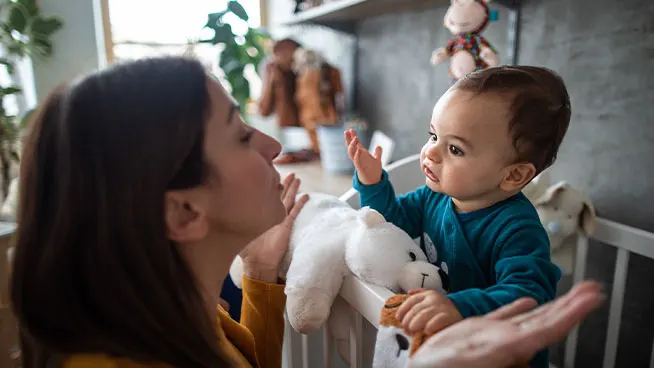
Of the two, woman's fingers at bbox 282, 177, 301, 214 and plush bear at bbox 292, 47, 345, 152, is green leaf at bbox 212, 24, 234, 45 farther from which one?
woman's fingers at bbox 282, 177, 301, 214

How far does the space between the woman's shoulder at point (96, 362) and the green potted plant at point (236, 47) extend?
5.34 ft

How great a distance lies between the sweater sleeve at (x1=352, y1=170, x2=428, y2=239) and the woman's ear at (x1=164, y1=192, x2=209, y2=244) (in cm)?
35

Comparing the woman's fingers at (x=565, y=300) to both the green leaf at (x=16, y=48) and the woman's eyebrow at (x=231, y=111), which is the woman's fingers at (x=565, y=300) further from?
the green leaf at (x=16, y=48)

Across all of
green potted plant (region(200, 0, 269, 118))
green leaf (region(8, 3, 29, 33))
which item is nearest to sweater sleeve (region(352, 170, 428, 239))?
green potted plant (region(200, 0, 269, 118))

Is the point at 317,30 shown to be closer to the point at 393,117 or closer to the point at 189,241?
the point at 393,117

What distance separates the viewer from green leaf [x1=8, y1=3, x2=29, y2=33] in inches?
68.2

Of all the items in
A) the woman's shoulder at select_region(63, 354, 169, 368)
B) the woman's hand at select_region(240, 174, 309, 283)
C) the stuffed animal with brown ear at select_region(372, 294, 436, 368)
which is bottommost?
the woman's hand at select_region(240, 174, 309, 283)

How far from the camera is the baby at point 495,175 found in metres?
0.58

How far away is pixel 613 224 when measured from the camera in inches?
34.0

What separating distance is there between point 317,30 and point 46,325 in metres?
1.87

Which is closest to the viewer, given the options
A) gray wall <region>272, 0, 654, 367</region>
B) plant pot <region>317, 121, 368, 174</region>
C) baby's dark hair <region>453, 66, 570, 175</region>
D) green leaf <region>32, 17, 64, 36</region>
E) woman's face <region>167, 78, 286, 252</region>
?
woman's face <region>167, 78, 286, 252</region>

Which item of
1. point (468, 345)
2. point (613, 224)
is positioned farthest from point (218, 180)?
point (613, 224)

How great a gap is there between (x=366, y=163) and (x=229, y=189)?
316 millimetres

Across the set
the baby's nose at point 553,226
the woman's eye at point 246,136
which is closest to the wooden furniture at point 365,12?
the baby's nose at point 553,226
